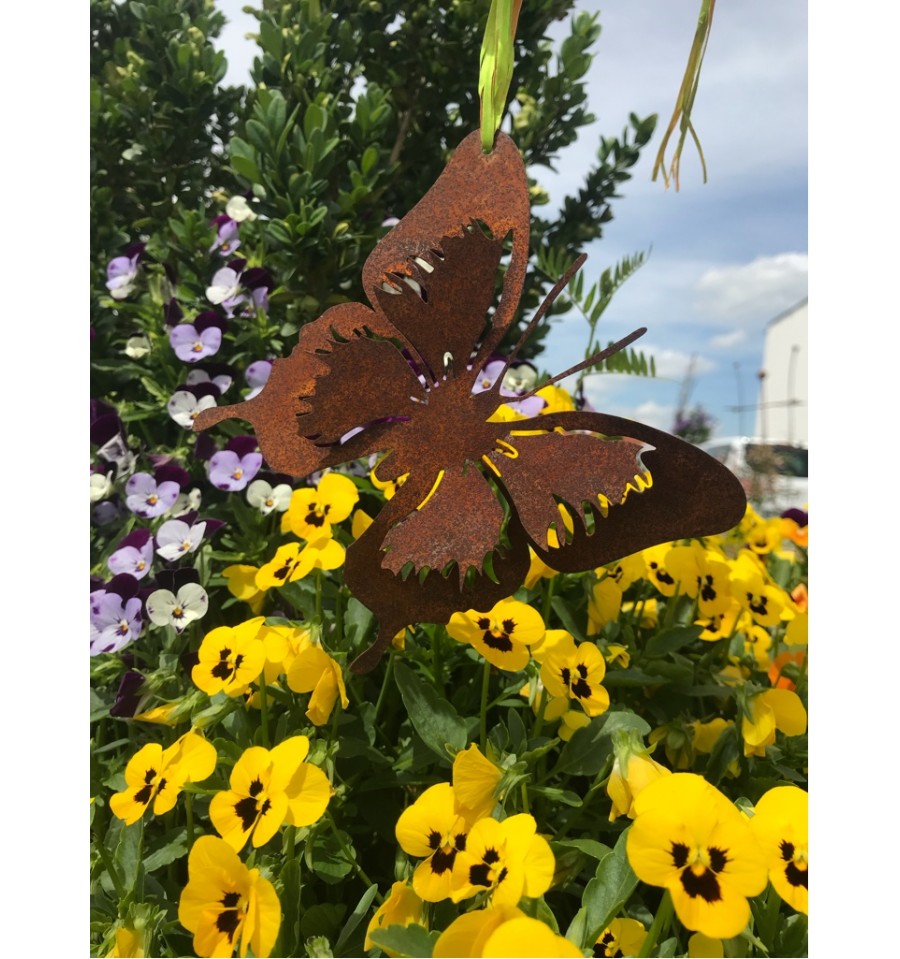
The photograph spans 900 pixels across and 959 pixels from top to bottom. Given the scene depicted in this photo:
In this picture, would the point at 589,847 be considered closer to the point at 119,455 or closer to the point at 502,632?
the point at 502,632

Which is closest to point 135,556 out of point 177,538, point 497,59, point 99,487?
point 177,538

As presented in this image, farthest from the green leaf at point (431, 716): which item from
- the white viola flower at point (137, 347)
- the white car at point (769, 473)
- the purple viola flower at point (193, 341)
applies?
the white car at point (769, 473)

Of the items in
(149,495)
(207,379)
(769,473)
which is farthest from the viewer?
(769,473)

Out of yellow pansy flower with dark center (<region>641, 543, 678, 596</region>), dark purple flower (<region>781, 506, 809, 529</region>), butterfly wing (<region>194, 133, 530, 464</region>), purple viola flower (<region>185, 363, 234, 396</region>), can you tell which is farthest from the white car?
butterfly wing (<region>194, 133, 530, 464</region>)

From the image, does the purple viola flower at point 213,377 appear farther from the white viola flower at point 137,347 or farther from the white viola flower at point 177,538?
the white viola flower at point 177,538

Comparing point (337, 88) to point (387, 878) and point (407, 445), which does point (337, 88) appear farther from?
point (387, 878)

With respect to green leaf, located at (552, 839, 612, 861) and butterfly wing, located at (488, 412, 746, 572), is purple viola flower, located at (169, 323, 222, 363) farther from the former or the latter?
green leaf, located at (552, 839, 612, 861)
